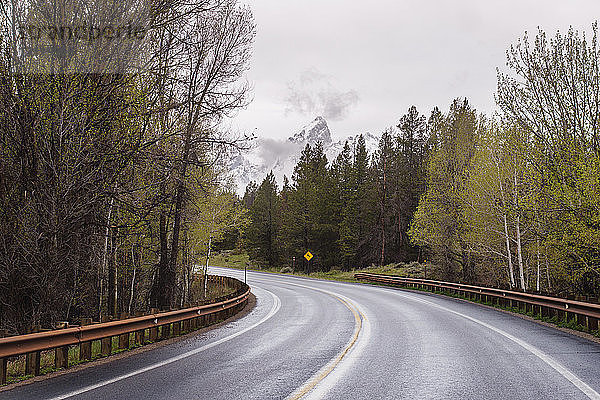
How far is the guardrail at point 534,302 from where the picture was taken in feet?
39.9

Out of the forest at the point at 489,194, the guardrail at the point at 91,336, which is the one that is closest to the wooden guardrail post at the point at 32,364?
the guardrail at the point at 91,336

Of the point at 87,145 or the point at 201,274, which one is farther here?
the point at 201,274

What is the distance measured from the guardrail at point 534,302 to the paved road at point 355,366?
3.71 feet

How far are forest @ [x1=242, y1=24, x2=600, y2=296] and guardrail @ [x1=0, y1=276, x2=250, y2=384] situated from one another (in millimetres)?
12684

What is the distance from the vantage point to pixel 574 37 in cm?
1745

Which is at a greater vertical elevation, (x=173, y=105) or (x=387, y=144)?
(x=387, y=144)

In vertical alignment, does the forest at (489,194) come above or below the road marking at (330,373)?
above

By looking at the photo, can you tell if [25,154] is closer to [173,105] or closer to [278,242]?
[173,105]

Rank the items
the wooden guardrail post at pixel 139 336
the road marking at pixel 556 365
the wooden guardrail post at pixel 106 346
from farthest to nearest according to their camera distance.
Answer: the wooden guardrail post at pixel 139 336 → the wooden guardrail post at pixel 106 346 → the road marking at pixel 556 365

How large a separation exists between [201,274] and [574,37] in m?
24.1

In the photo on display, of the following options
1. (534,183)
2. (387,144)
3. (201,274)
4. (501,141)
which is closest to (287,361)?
(534,183)

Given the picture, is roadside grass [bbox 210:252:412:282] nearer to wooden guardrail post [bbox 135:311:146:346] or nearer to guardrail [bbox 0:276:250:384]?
guardrail [bbox 0:276:250:384]

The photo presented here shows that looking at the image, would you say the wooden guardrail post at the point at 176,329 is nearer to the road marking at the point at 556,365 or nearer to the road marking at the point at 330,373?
the road marking at the point at 330,373

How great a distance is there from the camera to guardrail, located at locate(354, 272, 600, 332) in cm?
1215
